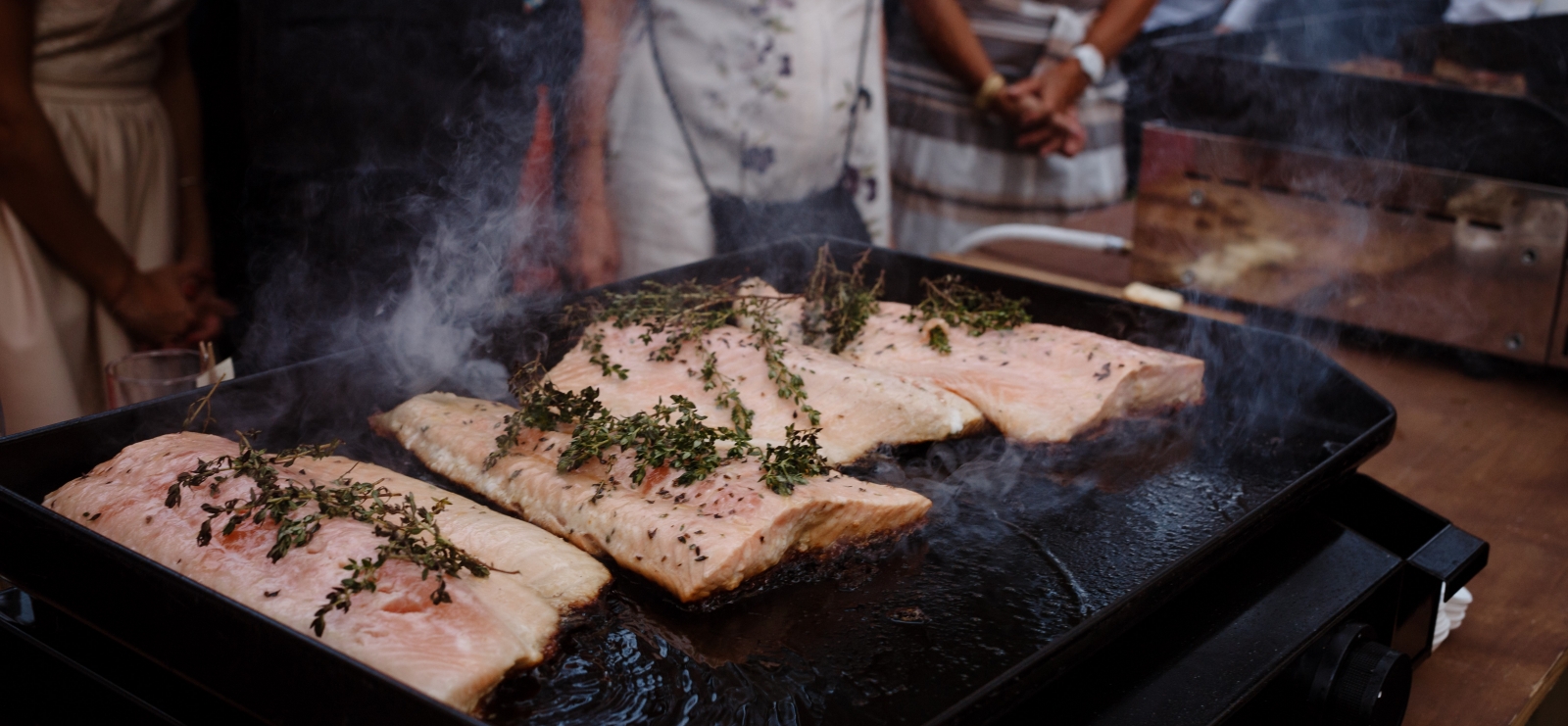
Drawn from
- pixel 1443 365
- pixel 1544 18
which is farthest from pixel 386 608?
pixel 1544 18

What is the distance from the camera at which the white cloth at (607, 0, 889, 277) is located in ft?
12.4

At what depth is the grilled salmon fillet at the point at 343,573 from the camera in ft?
4.98

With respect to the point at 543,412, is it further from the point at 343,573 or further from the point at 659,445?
the point at 343,573

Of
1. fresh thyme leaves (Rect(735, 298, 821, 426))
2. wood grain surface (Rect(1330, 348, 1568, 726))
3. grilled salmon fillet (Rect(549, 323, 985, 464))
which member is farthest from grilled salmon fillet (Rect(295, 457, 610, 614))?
wood grain surface (Rect(1330, 348, 1568, 726))

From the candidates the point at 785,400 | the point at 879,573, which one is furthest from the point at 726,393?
the point at 879,573

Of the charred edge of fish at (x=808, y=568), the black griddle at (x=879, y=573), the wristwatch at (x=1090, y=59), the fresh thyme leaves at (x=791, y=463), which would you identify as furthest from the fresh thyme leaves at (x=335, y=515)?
the wristwatch at (x=1090, y=59)

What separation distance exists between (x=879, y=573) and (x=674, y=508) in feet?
1.28

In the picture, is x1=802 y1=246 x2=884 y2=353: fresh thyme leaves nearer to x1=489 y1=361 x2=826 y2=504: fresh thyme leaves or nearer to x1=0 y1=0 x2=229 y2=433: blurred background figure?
x1=489 y1=361 x2=826 y2=504: fresh thyme leaves

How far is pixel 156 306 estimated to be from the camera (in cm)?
328

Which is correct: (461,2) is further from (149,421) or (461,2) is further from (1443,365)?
(1443,365)

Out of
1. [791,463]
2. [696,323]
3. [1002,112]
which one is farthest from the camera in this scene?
[1002,112]

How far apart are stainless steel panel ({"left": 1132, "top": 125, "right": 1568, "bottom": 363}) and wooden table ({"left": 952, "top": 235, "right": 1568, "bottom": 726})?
0.51 ft

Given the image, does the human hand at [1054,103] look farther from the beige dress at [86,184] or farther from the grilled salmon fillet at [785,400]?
the beige dress at [86,184]

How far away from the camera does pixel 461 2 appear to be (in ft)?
10.7
